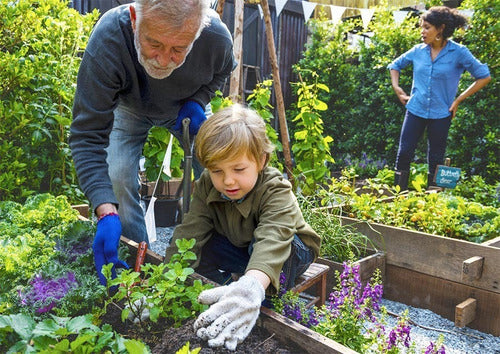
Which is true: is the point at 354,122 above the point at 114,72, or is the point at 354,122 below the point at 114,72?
below

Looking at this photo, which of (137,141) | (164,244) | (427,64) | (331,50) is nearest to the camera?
(137,141)

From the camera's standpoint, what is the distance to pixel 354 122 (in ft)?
24.3

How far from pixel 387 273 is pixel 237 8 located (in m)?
2.42

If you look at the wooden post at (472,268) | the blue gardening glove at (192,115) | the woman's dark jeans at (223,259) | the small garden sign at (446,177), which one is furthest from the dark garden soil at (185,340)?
the small garden sign at (446,177)

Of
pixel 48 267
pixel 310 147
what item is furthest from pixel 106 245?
pixel 310 147

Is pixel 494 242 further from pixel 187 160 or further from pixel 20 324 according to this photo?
pixel 20 324

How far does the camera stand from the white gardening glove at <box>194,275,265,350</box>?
1246mm

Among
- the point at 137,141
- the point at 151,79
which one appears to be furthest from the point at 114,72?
the point at 137,141

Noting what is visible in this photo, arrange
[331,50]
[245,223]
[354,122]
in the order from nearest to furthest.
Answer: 1. [245,223]
2. [354,122]
3. [331,50]

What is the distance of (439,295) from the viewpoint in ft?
8.30

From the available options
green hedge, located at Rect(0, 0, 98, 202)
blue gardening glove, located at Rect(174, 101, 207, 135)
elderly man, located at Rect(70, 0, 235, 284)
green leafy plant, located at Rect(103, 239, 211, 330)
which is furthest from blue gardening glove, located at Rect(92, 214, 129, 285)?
green hedge, located at Rect(0, 0, 98, 202)

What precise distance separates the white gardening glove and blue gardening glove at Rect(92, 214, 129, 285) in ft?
1.63

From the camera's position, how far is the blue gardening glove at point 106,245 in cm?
167

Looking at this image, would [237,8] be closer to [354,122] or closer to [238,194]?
[238,194]
